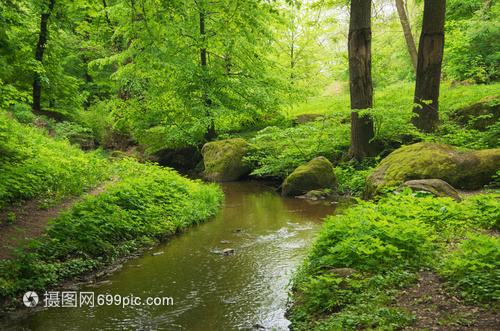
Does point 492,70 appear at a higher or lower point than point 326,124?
higher

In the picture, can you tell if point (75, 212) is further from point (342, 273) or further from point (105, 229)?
point (342, 273)

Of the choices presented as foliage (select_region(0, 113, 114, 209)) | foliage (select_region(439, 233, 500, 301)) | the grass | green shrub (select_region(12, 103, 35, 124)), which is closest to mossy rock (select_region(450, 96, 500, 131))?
the grass

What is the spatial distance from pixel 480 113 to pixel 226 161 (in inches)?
406

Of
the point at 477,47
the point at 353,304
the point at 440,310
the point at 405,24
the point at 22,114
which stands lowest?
the point at 353,304

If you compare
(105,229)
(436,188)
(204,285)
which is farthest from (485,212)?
(105,229)

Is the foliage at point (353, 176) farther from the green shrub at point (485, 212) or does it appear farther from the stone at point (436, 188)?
the green shrub at point (485, 212)

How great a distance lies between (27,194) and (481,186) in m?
10.1

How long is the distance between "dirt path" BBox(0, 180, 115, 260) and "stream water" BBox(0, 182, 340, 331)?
124 centimetres

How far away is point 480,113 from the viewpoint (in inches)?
452

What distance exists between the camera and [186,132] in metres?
18.1

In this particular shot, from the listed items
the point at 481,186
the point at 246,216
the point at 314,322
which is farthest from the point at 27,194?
the point at 481,186

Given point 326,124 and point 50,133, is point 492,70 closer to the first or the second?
point 326,124

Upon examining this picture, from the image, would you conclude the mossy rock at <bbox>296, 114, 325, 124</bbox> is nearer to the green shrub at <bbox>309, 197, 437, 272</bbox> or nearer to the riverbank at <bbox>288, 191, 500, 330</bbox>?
the riverbank at <bbox>288, 191, 500, 330</bbox>

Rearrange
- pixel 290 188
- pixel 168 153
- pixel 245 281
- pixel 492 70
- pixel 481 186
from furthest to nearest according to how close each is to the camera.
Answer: pixel 168 153, pixel 492 70, pixel 290 188, pixel 481 186, pixel 245 281
